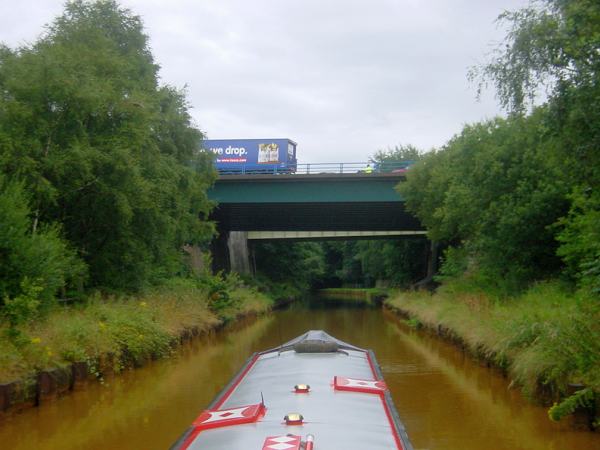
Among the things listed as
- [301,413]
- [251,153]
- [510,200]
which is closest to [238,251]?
[251,153]

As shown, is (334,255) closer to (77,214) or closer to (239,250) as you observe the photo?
(239,250)

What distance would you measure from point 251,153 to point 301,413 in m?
38.1

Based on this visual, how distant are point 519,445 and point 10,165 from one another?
1351 centimetres

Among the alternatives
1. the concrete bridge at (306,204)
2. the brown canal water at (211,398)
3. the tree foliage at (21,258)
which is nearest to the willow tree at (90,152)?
the tree foliage at (21,258)

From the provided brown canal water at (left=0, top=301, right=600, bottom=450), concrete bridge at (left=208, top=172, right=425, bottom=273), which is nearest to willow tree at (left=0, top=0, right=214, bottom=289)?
brown canal water at (left=0, top=301, right=600, bottom=450)

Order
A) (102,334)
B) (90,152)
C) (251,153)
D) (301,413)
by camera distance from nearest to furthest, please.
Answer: (301,413), (102,334), (90,152), (251,153)

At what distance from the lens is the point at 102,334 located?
15.1 metres

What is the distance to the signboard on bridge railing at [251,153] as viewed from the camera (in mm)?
43188

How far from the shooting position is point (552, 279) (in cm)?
1978

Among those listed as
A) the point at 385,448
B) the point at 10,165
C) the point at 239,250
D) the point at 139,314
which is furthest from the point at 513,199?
the point at 239,250

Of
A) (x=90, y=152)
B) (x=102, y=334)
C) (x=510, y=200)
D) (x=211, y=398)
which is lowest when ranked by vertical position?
(x=211, y=398)

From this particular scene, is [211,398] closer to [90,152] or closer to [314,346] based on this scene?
[314,346]

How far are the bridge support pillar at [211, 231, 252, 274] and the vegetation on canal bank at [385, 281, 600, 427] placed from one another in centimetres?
2377

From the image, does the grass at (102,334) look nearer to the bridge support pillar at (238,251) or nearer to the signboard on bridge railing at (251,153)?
the signboard on bridge railing at (251,153)
